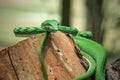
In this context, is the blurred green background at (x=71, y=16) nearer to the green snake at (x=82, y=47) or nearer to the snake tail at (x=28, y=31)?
the green snake at (x=82, y=47)

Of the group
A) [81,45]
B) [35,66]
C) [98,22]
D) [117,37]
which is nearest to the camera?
[35,66]

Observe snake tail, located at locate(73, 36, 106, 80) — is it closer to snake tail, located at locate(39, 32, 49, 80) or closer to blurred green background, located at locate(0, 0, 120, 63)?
snake tail, located at locate(39, 32, 49, 80)

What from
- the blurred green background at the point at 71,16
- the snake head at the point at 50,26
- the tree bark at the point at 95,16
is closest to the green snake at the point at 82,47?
the snake head at the point at 50,26

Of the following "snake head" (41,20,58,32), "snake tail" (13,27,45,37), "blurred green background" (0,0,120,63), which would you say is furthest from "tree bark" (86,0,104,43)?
"snake head" (41,20,58,32)

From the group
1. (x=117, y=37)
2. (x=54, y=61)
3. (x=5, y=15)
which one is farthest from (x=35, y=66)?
(x=5, y=15)

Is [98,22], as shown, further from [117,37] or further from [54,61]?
[54,61]

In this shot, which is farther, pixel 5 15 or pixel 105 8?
pixel 5 15

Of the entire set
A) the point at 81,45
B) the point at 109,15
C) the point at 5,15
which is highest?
the point at 81,45
